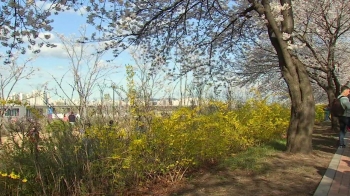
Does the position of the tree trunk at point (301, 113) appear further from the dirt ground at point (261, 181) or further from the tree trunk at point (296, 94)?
the dirt ground at point (261, 181)

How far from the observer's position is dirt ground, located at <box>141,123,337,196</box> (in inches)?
189

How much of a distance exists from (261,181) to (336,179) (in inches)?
43.4

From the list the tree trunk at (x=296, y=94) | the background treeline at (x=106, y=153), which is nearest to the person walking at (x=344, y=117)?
the tree trunk at (x=296, y=94)

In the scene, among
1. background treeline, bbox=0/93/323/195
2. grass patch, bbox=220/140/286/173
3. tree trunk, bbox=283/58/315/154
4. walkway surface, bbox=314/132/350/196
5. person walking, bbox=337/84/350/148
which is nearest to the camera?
walkway surface, bbox=314/132/350/196

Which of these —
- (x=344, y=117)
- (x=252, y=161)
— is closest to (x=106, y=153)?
(x=252, y=161)

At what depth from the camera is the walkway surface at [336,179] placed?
15.0ft

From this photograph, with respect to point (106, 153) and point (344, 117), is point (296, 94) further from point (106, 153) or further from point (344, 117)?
point (106, 153)

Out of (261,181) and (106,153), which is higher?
(106,153)

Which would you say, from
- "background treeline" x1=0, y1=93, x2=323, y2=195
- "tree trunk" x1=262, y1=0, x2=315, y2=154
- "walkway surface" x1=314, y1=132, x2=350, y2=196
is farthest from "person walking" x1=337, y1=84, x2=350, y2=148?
"background treeline" x1=0, y1=93, x2=323, y2=195

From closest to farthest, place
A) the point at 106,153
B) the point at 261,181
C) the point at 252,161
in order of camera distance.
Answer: the point at 106,153, the point at 261,181, the point at 252,161

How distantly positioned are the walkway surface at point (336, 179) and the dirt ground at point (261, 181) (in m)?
0.10

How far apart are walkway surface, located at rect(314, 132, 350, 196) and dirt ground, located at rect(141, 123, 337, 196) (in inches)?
4.1

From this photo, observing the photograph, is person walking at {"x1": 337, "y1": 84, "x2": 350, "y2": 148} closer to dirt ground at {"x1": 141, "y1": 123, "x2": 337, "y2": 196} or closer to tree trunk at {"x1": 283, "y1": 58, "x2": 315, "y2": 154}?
tree trunk at {"x1": 283, "y1": 58, "x2": 315, "y2": 154}

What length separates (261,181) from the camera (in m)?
5.25
